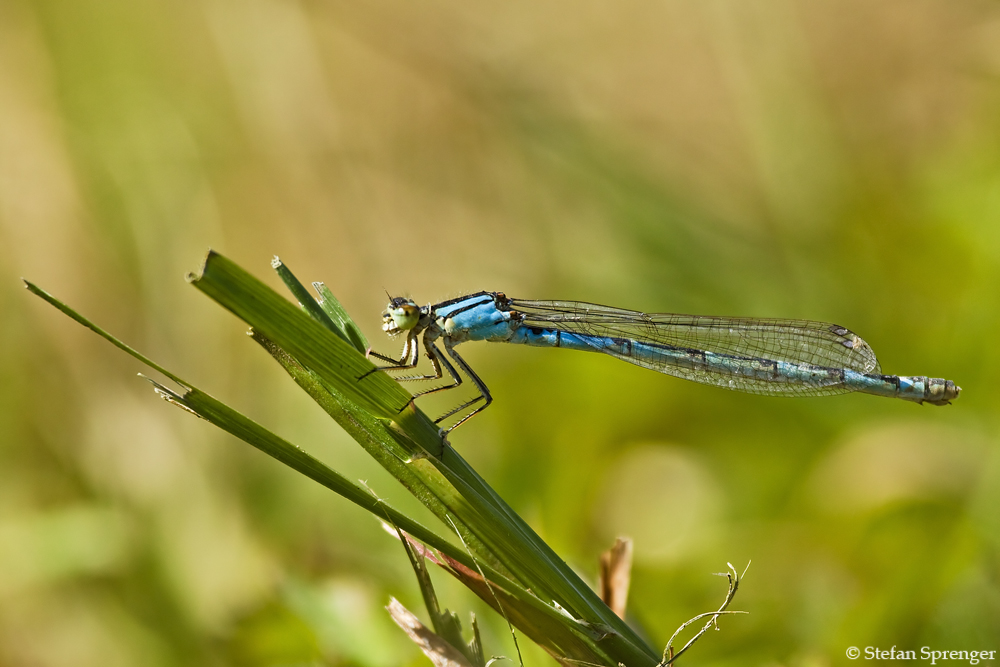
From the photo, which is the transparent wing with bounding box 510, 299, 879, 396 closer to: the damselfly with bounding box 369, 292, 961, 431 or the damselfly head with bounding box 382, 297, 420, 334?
the damselfly with bounding box 369, 292, 961, 431

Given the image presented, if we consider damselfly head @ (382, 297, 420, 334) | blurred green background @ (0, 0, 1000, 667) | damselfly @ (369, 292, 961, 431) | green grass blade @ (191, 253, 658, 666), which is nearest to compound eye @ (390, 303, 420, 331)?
damselfly head @ (382, 297, 420, 334)

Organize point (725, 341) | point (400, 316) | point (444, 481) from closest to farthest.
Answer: point (444, 481) < point (400, 316) < point (725, 341)

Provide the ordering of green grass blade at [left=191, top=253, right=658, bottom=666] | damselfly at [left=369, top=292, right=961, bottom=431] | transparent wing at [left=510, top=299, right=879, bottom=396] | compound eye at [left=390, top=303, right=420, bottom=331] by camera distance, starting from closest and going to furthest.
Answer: green grass blade at [left=191, top=253, right=658, bottom=666], compound eye at [left=390, top=303, right=420, bottom=331], damselfly at [left=369, top=292, right=961, bottom=431], transparent wing at [left=510, top=299, right=879, bottom=396]

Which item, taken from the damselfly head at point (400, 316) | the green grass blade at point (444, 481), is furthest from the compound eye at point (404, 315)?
the green grass blade at point (444, 481)

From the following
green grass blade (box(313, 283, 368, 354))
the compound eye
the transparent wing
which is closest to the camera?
green grass blade (box(313, 283, 368, 354))

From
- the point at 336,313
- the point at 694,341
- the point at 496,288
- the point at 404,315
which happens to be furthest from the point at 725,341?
the point at 496,288

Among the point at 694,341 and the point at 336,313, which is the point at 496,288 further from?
the point at 336,313

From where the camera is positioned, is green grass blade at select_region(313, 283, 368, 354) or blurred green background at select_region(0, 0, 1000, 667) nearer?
green grass blade at select_region(313, 283, 368, 354)
